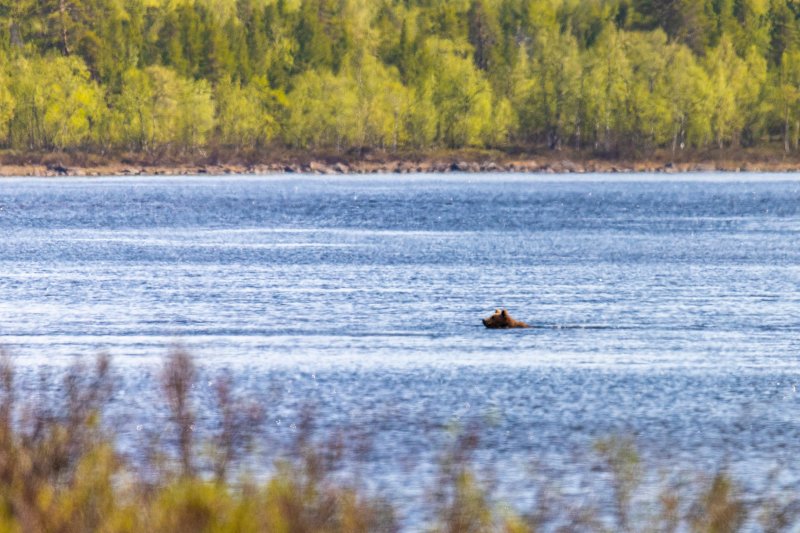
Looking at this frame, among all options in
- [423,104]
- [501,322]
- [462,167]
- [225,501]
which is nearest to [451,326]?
[501,322]

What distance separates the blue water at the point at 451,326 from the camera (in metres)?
22.4

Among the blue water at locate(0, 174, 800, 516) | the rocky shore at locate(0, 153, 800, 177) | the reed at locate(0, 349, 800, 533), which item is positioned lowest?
the rocky shore at locate(0, 153, 800, 177)

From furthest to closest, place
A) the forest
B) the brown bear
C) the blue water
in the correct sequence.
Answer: the forest
the brown bear
the blue water

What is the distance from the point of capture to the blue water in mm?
22406

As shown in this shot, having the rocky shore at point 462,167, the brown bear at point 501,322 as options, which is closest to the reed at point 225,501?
the brown bear at point 501,322

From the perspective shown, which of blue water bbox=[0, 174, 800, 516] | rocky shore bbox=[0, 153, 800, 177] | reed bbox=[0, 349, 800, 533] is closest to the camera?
reed bbox=[0, 349, 800, 533]

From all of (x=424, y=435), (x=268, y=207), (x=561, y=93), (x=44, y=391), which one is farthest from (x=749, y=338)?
(x=561, y=93)

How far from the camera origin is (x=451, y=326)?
1404 inches

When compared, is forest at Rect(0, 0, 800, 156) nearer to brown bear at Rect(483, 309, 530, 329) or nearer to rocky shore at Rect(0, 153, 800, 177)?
rocky shore at Rect(0, 153, 800, 177)

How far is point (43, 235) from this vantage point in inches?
3051

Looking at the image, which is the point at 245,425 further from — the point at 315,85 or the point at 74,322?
the point at 315,85

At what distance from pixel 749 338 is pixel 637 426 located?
10987 mm

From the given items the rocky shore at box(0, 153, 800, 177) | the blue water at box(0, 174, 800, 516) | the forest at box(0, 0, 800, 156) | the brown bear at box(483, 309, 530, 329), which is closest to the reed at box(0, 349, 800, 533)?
the blue water at box(0, 174, 800, 516)

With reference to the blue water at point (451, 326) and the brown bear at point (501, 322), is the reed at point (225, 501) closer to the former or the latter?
the blue water at point (451, 326)
